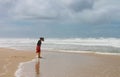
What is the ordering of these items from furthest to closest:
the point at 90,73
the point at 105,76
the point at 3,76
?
the point at 90,73
the point at 105,76
the point at 3,76

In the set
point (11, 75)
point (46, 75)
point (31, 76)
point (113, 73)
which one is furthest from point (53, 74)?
point (113, 73)

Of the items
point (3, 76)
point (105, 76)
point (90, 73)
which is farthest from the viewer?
point (90, 73)

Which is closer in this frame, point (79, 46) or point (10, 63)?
point (10, 63)

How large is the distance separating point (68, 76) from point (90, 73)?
5.26 feet

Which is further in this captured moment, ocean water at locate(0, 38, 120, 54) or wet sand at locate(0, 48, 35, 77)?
ocean water at locate(0, 38, 120, 54)

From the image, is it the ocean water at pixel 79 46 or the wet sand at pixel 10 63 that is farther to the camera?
the ocean water at pixel 79 46

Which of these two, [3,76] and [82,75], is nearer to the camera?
[3,76]

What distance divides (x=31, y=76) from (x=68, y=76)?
170 cm

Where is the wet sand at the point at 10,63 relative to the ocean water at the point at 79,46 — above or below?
below

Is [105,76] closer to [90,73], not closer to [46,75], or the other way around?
[90,73]

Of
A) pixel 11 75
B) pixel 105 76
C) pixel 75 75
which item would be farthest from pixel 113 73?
pixel 11 75

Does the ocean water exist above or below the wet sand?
above

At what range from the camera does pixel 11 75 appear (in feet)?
40.2

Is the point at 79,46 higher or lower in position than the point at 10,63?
higher
